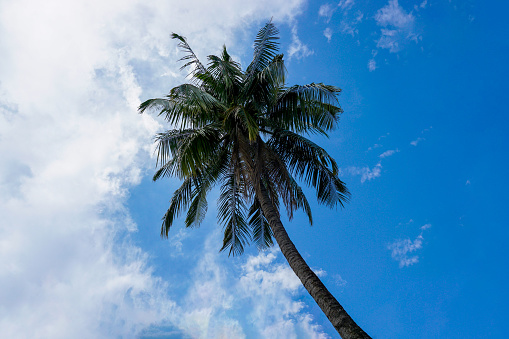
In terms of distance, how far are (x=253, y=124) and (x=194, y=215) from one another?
444cm

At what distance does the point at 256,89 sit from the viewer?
9477mm

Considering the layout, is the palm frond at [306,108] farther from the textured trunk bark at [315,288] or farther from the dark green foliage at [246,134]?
the textured trunk bark at [315,288]

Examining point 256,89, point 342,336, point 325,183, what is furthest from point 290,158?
point 342,336

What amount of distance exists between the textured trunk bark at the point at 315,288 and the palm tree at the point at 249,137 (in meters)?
0.04

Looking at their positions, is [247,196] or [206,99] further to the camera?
[247,196]

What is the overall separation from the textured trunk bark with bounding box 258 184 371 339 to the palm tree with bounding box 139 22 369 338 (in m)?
0.04

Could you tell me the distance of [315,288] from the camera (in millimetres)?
6199

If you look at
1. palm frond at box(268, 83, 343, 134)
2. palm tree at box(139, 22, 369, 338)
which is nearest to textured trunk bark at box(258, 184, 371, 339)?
palm tree at box(139, 22, 369, 338)

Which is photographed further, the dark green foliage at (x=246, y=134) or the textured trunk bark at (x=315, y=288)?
the dark green foliage at (x=246, y=134)

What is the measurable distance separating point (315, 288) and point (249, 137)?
347cm

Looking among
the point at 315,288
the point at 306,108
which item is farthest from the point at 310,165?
the point at 315,288

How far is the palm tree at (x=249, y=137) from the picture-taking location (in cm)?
871

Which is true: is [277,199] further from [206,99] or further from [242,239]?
[206,99]

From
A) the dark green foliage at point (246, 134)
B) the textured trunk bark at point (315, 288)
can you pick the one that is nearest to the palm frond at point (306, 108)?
the dark green foliage at point (246, 134)
